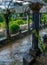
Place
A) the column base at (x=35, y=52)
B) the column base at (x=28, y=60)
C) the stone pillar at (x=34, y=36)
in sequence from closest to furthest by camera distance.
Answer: the column base at (x=28, y=60), the stone pillar at (x=34, y=36), the column base at (x=35, y=52)

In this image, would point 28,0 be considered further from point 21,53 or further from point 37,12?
point 21,53

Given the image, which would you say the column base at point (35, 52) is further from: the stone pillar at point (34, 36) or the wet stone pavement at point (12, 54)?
the wet stone pavement at point (12, 54)

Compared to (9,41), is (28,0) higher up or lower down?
higher up

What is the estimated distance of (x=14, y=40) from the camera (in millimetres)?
16703

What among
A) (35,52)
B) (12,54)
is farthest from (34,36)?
(12,54)

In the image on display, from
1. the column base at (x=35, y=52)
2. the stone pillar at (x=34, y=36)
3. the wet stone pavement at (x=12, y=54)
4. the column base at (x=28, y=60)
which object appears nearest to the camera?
the column base at (x=28, y=60)

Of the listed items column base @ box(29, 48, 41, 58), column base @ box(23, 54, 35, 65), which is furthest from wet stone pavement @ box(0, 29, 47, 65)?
column base @ box(23, 54, 35, 65)

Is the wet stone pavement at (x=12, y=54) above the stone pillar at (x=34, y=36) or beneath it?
beneath

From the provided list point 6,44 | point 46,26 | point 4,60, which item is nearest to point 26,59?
point 4,60

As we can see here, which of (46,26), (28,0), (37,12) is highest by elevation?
(28,0)

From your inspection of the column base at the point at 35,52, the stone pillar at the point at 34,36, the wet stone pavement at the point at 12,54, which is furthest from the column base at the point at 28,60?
the wet stone pavement at the point at 12,54

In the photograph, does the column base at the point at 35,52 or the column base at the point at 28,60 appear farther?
the column base at the point at 35,52

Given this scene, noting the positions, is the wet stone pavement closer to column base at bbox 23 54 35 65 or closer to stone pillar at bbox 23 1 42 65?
stone pillar at bbox 23 1 42 65

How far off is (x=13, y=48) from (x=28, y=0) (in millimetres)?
5961
